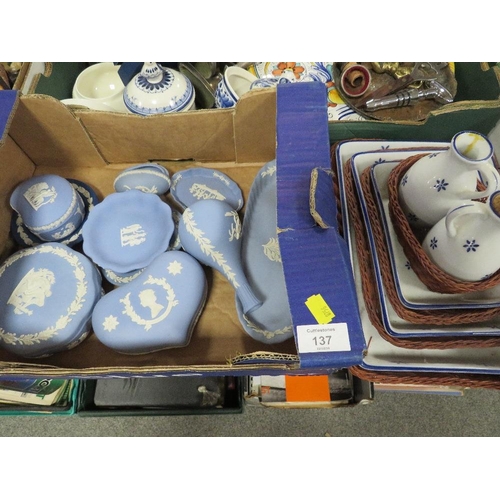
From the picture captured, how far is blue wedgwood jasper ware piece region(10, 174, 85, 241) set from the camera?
2.25ft

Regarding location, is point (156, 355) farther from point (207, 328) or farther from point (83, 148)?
point (83, 148)

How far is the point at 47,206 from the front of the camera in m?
0.69

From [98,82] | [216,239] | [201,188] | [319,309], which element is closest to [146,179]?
[201,188]

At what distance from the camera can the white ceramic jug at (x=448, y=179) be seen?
0.46 meters

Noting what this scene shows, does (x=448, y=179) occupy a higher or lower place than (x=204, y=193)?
lower

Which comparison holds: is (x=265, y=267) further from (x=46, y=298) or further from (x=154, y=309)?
(x=46, y=298)

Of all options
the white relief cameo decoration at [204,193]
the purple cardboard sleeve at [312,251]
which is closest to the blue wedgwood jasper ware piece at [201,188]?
the white relief cameo decoration at [204,193]

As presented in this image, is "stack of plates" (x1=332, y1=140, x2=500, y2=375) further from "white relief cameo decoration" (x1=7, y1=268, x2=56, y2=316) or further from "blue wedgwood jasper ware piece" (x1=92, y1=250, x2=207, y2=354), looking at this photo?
"white relief cameo decoration" (x1=7, y1=268, x2=56, y2=316)

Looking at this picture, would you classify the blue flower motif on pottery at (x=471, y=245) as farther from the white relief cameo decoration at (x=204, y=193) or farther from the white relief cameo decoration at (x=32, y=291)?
the white relief cameo decoration at (x=32, y=291)

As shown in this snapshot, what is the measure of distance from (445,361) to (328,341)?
26cm

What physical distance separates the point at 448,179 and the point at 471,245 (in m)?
0.09

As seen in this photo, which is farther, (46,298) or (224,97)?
(224,97)

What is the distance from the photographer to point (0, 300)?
64 cm

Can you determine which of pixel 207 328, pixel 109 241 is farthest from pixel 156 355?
pixel 109 241
